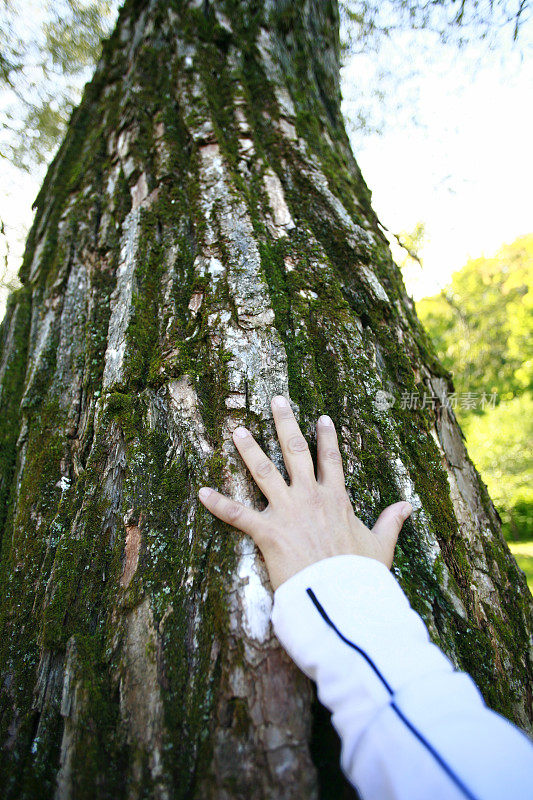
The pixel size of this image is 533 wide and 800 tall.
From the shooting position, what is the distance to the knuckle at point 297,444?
1.26 meters

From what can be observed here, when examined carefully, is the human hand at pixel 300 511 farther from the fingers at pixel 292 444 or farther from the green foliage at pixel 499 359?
the green foliage at pixel 499 359

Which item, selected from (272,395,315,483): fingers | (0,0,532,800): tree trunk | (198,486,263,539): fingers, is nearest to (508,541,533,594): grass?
(0,0,532,800): tree trunk

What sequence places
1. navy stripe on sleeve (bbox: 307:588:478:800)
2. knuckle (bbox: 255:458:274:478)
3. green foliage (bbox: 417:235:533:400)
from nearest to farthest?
1. navy stripe on sleeve (bbox: 307:588:478:800)
2. knuckle (bbox: 255:458:274:478)
3. green foliage (bbox: 417:235:533:400)

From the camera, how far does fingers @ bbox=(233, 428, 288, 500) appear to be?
1193 millimetres

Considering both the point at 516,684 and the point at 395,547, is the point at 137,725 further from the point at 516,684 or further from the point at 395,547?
the point at 516,684

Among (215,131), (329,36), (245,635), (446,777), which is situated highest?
(329,36)

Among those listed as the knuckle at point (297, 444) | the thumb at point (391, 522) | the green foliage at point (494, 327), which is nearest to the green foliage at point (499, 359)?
the green foliage at point (494, 327)

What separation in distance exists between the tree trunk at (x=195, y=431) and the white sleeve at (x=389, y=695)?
14 centimetres

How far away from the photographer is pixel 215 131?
77.3 inches

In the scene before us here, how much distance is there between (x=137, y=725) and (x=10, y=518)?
106 cm

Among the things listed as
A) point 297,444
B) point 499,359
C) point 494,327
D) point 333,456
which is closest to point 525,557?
point 499,359

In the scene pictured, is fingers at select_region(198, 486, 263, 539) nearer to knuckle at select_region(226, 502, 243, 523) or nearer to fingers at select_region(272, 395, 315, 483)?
knuckle at select_region(226, 502, 243, 523)

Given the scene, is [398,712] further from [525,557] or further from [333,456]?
[525,557]

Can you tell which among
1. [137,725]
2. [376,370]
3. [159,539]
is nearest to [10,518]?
[159,539]
